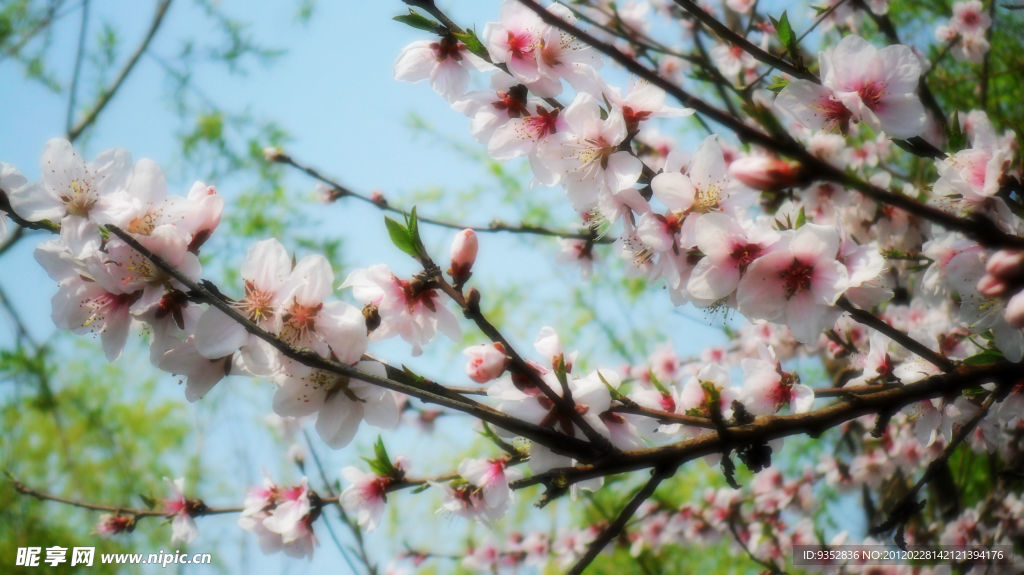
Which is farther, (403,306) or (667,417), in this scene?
(403,306)

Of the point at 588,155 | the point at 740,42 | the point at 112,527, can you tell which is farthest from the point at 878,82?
the point at 112,527

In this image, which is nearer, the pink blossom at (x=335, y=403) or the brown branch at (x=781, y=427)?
the brown branch at (x=781, y=427)

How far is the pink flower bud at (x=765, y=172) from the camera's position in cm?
74

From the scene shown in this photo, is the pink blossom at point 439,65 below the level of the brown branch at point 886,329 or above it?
above

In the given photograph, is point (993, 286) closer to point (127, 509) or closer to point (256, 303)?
point (256, 303)

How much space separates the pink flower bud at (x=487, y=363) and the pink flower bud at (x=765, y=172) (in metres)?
0.52

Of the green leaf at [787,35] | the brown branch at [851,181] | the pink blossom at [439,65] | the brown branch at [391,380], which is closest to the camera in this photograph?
the brown branch at [851,181]

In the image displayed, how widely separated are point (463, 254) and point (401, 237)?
12 centimetres

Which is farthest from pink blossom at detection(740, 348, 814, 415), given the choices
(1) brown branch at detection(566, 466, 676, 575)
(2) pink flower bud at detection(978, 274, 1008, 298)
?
(2) pink flower bud at detection(978, 274, 1008, 298)

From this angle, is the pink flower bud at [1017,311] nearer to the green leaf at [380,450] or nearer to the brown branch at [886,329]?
the brown branch at [886,329]

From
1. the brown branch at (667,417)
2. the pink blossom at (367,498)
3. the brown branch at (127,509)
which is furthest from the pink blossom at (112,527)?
the brown branch at (667,417)

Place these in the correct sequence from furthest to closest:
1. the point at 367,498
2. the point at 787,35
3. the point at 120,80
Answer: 1. the point at 120,80
2. the point at 367,498
3. the point at 787,35

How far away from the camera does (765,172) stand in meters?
0.76

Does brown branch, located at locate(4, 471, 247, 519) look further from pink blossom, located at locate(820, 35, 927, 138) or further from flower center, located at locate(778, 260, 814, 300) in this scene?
pink blossom, located at locate(820, 35, 927, 138)
